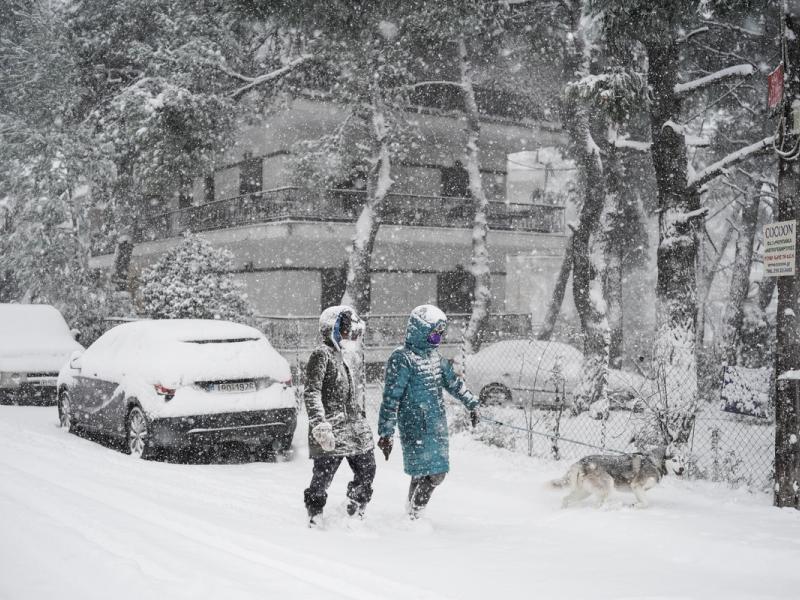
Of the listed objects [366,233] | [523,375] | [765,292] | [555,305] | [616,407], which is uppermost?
[366,233]

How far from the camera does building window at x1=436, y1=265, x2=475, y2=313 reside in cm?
2798

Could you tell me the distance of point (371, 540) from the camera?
6160 mm

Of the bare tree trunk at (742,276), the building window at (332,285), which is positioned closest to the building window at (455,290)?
the building window at (332,285)

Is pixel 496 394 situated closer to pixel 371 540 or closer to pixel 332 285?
pixel 371 540

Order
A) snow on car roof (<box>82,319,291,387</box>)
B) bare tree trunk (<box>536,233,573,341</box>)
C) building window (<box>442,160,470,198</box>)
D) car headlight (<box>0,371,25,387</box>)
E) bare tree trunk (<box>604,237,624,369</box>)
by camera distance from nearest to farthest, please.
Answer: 1. snow on car roof (<box>82,319,291,387</box>)
2. car headlight (<box>0,371,25,387</box>)
3. bare tree trunk (<box>604,237,624,369</box>)
4. bare tree trunk (<box>536,233,573,341</box>)
5. building window (<box>442,160,470,198</box>)

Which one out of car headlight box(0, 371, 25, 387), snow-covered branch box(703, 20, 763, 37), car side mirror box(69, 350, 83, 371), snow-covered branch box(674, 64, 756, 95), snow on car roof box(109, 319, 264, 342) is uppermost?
snow-covered branch box(703, 20, 763, 37)

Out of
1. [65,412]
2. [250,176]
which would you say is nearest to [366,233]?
[250,176]

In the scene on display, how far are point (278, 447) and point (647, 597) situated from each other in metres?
5.82

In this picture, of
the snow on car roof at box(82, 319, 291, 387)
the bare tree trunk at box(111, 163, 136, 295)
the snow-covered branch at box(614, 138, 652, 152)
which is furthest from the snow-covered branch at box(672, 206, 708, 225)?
the bare tree trunk at box(111, 163, 136, 295)

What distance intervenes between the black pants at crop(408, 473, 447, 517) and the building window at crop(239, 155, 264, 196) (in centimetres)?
2016

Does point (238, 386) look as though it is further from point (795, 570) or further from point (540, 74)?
point (540, 74)

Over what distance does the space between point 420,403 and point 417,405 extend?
0.03 meters

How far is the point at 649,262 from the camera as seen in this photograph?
25.2 metres

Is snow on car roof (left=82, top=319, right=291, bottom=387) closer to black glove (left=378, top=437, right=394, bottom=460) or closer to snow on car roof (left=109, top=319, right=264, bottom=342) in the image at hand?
snow on car roof (left=109, top=319, right=264, bottom=342)
